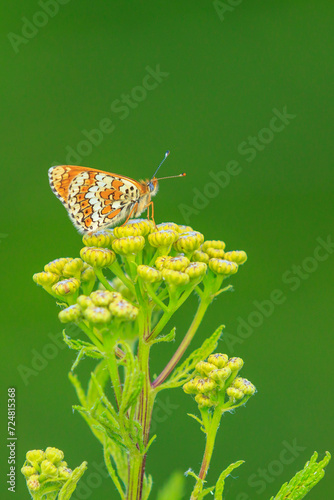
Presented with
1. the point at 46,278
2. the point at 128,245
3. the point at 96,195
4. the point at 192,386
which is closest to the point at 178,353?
the point at 192,386

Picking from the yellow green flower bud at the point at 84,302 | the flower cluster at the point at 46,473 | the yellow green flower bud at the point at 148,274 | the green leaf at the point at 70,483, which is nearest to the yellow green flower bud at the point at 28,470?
the flower cluster at the point at 46,473

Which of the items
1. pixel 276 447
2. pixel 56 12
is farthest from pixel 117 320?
pixel 56 12

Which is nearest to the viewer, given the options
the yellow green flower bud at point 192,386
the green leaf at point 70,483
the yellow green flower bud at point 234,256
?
the green leaf at point 70,483

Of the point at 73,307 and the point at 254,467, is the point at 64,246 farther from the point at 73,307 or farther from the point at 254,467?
the point at 73,307

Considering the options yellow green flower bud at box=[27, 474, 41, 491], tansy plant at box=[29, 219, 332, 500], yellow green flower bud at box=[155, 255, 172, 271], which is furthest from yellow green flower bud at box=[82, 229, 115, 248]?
yellow green flower bud at box=[27, 474, 41, 491]

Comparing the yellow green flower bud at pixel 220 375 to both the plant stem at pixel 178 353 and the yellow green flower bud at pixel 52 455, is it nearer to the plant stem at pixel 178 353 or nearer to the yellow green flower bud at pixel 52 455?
the plant stem at pixel 178 353
